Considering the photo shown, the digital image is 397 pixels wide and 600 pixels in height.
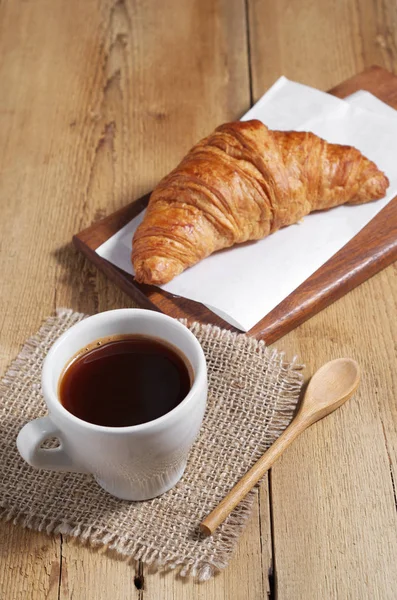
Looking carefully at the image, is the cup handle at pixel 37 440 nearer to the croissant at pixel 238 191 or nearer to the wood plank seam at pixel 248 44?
the croissant at pixel 238 191

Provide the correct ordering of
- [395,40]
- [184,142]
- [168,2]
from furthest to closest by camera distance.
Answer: [168,2] < [395,40] < [184,142]

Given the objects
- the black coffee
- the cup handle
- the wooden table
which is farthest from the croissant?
the cup handle

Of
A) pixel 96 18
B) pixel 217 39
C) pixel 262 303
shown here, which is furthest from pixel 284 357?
pixel 96 18

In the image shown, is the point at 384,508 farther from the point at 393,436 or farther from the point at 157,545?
the point at 157,545

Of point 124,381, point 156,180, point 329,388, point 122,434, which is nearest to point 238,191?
point 156,180

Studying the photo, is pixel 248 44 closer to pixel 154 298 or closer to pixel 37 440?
pixel 154 298

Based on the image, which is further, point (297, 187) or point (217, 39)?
point (217, 39)

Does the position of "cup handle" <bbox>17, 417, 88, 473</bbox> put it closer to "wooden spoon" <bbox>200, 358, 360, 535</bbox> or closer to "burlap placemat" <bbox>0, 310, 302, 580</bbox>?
"burlap placemat" <bbox>0, 310, 302, 580</bbox>
